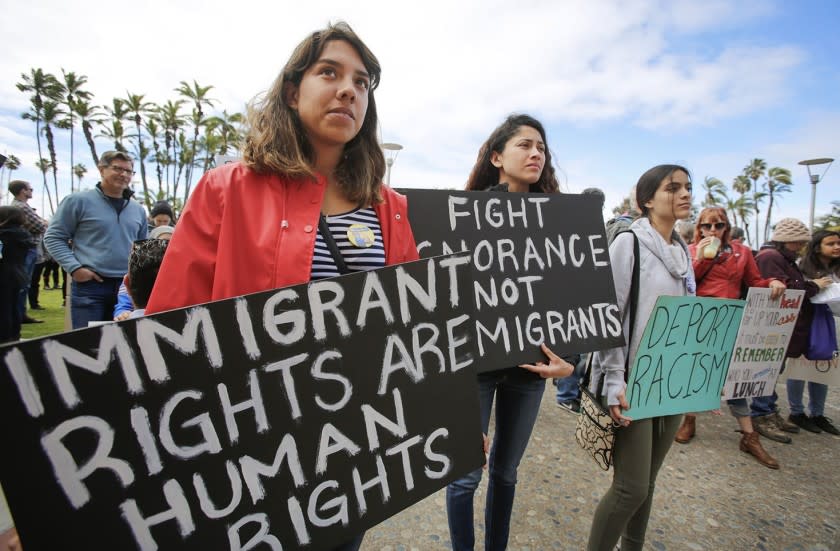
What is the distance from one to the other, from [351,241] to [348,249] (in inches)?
1.1

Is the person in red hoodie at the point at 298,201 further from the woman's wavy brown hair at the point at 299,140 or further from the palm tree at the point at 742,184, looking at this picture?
the palm tree at the point at 742,184

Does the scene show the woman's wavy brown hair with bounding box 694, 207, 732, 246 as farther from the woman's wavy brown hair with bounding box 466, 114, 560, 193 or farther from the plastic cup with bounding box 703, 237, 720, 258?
the woman's wavy brown hair with bounding box 466, 114, 560, 193

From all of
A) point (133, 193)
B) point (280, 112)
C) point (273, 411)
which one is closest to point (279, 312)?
point (273, 411)

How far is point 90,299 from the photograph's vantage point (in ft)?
11.6

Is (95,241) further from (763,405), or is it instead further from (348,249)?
(763,405)

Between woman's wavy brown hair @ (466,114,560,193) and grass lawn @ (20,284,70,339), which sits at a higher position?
woman's wavy brown hair @ (466,114,560,193)

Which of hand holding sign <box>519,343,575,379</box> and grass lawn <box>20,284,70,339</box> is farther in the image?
grass lawn <box>20,284,70,339</box>

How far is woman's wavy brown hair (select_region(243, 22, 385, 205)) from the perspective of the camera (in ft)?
3.90

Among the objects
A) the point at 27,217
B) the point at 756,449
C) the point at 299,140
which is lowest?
the point at 756,449

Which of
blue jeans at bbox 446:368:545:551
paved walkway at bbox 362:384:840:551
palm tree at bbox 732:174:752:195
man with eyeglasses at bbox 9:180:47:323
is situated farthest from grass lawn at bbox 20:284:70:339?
palm tree at bbox 732:174:752:195

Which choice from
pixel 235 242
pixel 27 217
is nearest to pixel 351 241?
pixel 235 242

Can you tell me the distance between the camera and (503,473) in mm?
1972

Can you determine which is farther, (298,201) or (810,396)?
(810,396)

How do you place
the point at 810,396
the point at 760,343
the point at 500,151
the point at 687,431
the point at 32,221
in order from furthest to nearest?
the point at 32,221 < the point at 810,396 < the point at 687,431 < the point at 760,343 < the point at 500,151
